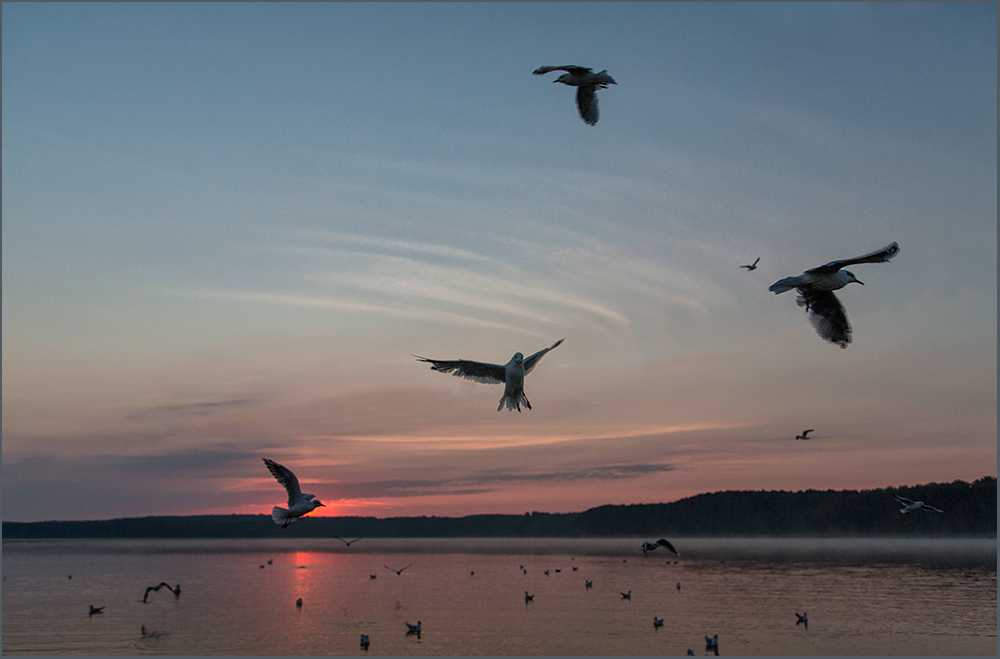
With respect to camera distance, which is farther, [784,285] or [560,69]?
[560,69]

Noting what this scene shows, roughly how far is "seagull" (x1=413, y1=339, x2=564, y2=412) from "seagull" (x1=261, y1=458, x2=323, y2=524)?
4339mm

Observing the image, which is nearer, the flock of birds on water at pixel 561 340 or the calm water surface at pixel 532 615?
the flock of birds on water at pixel 561 340

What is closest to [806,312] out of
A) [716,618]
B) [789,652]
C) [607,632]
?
[789,652]

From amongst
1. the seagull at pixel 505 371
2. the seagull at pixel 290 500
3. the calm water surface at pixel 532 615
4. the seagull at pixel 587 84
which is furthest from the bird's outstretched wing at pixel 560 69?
the calm water surface at pixel 532 615

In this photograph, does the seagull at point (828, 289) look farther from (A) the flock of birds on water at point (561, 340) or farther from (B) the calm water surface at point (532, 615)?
(B) the calm water surface at point (532, 615)

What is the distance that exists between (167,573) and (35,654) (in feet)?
223

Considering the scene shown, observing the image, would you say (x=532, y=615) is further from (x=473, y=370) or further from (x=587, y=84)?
(x=587, y=84)

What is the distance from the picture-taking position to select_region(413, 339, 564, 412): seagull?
17469 millimetres

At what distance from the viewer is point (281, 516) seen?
18.3 metres

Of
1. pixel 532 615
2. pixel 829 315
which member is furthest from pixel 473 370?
pixel 532 615

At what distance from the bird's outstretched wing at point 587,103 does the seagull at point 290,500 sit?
10153 mm

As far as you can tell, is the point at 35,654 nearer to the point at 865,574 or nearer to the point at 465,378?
the point at 465,378

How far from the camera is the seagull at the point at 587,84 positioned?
15484 millimetres

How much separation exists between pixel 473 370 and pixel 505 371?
2.49ft
